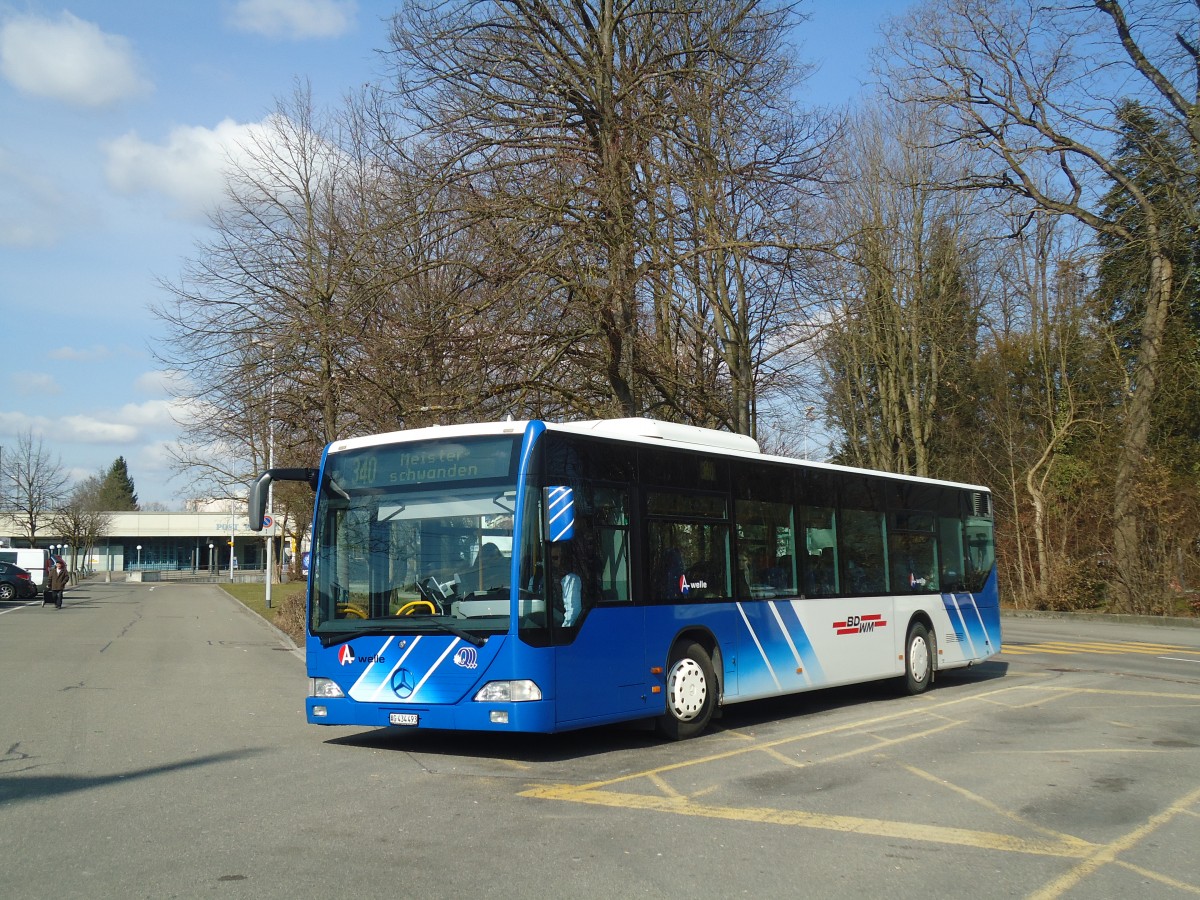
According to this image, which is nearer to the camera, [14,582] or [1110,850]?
[1110,850]

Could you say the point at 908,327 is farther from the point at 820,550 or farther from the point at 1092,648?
the point at 820,550

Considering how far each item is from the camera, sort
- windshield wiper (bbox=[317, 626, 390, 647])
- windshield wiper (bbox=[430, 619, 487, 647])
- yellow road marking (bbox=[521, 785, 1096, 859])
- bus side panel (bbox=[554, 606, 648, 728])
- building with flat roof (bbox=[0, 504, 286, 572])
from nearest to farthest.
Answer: yellow road marking (bbox=[521, 785, 1096, 859]) → windshield wiper (bbox=[430, 619, 487, 647]) → bus side panel (bbox=[554, 606, 648, 728]) → windshield wiper (bbox=[317, 626, 390, 647]) → building with flat roof (bbox=[0, 504, 286, 572])

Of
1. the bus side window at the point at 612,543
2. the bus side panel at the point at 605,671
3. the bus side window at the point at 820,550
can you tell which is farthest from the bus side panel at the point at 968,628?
the bus side window at the point at 612,543

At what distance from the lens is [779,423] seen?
2620 centimetres

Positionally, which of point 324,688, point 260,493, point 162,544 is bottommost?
point 324,688

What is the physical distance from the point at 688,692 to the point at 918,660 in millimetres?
5662

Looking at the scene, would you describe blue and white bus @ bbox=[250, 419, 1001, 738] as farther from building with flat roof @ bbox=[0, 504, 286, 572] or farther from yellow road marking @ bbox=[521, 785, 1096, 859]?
building with flat roof @ bbox=[0, 504, 286, 572]

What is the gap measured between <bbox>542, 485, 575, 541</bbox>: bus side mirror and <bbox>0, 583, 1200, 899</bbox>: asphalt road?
75.6 inches

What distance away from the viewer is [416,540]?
31.7ft

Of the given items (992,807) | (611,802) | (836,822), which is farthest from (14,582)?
(992,807)

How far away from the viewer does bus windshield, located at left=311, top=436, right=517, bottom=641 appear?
927cm

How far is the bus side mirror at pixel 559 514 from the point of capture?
916 centimetres

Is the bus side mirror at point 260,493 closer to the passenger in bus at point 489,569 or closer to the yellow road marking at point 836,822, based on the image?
the passenger in bus at point 489,569

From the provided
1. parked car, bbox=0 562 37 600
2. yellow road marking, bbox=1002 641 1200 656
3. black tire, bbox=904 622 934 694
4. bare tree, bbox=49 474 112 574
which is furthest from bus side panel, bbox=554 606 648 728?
bare tree, bbox=49 474 112 574
